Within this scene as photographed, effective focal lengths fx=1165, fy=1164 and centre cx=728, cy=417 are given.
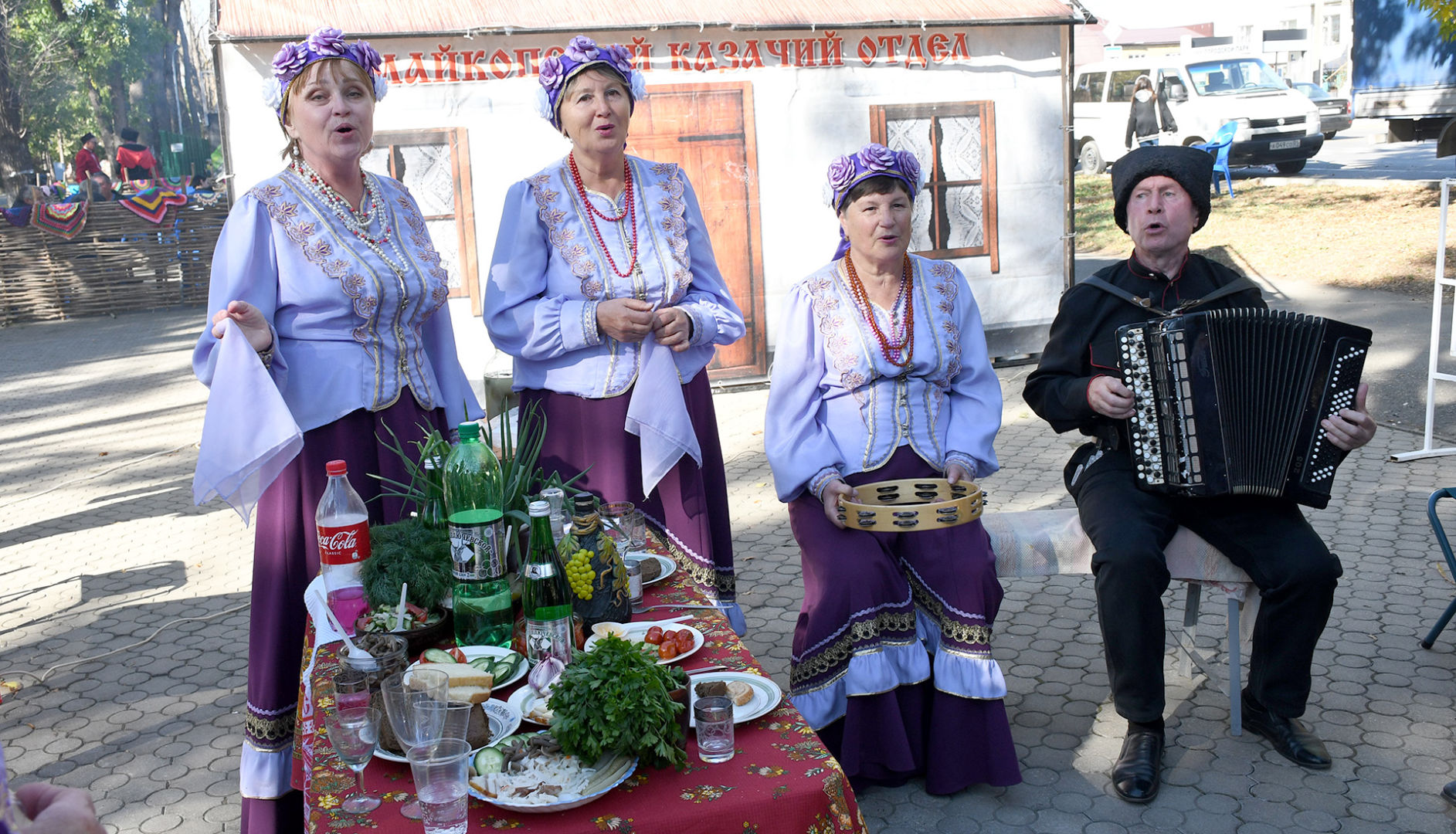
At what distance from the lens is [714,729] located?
205cm

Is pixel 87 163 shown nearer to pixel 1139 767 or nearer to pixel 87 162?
pixel 87 162

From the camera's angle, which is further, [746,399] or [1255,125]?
[1255,125]

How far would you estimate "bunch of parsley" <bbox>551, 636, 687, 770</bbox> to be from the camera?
77.5 inches

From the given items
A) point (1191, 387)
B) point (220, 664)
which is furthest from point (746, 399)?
point (1191, 387)

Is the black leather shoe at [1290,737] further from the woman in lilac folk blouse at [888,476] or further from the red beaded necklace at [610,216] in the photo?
the red beaded necklace at [610,216]

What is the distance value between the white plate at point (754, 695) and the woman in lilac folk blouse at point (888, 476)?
1.20 metres

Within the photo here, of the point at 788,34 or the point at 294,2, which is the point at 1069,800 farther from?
the point at 294,2

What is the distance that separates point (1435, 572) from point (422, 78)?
7094mm

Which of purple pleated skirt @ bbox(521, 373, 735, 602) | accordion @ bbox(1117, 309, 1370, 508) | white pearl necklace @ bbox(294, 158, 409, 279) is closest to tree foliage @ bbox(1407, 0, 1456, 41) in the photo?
accordion @ bbox(1117, 309, 1370, 508)

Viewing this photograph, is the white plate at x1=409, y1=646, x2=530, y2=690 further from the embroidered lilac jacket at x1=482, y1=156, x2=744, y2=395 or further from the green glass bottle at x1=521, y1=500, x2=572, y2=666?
the embroidered lilac jacket at x1=482, y1=156, x2=744, y2=395

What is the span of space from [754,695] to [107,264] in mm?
18251

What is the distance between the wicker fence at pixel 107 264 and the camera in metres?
16.9

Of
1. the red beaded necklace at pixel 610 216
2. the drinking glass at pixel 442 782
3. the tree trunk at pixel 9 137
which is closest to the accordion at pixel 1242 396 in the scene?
the red beaded necklace at pixel 610 216

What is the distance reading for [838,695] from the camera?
3539 millimetres
